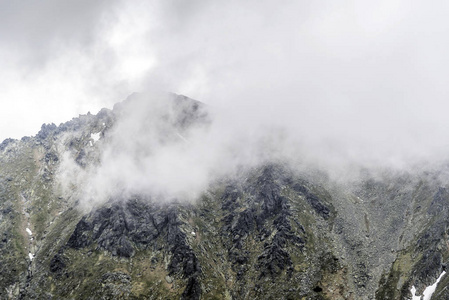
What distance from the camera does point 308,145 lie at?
18262cm

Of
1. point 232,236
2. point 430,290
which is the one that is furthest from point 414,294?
point 232,236

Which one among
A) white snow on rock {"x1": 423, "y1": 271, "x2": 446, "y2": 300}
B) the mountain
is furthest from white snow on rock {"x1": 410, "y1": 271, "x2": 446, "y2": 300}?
the mountain

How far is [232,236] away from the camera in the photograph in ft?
413

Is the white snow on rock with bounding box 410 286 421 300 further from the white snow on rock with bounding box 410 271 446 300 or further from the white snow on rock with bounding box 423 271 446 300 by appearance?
the white snow on rock with bounding box 423 271 446 300

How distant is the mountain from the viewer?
3730 inches

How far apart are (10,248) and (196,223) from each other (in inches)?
3465

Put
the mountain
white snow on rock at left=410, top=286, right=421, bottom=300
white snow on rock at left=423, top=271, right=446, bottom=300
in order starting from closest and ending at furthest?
white snow on rock at left=423, top=271, right=446, bottom=300 < white snow on rock at left=410, top=286, right=421, bottom=300 < the mountain

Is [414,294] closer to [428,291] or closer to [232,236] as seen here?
[428,291]

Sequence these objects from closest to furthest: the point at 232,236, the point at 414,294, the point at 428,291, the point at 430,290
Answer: the point at 430,290, the point at 428,291, the point at 414,294, the point at 232,236

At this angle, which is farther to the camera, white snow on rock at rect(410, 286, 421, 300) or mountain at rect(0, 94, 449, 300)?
mountain at rect(0, 94, 449, 300)

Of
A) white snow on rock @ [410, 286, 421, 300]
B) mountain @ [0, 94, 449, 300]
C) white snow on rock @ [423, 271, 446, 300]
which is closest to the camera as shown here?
white snow on rock @ [423, 271, 446, 300]

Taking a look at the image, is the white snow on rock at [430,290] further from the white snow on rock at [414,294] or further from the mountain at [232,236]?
the white snow on rock at [414,294]

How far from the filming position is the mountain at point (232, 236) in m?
94.8

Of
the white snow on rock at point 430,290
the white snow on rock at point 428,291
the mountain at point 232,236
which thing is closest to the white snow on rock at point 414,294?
the white snow on rock at point 428,291
